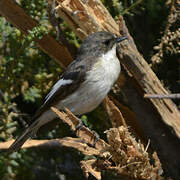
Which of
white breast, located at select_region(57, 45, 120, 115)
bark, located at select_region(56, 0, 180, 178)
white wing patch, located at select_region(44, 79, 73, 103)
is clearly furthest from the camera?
white wing patch, located at select_region(44, 79, 73, 103)

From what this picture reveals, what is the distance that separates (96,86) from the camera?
11.0 ft

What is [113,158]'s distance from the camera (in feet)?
8.96

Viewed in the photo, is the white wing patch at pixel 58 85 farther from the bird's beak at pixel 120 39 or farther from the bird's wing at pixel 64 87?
the bird's beak at pixel 120 39

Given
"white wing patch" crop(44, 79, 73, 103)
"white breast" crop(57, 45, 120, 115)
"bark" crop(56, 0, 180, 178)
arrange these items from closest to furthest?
"bark" crop(56, 0, 180, 178)
"white breast" crop(57, 45, 120, 115)
"white wing patch" crop(44, 79, 73, 103)

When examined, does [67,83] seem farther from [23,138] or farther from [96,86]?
[23,138]

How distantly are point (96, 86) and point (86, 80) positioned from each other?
0.38 feet

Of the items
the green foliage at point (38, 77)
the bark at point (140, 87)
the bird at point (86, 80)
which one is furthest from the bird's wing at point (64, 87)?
the bark at point (140, 87)

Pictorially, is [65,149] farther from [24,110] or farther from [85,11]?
[85,11]

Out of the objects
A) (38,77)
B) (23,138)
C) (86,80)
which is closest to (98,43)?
(86,80)

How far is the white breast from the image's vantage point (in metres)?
3.33

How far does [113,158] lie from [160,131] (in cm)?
60

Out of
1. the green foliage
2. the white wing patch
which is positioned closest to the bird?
the white wing patch

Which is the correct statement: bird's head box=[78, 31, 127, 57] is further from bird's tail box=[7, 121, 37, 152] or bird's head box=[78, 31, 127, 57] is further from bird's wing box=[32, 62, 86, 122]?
bird's tail box=[7, 121, 37, 152]

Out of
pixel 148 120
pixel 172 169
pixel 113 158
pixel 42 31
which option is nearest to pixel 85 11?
pixel 42 31
